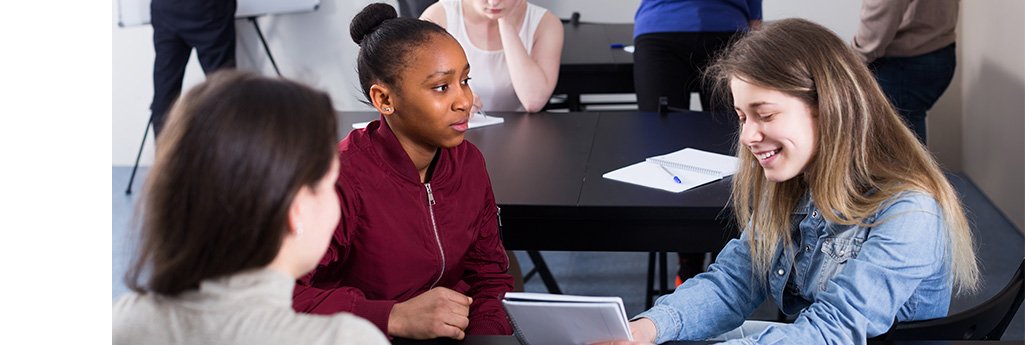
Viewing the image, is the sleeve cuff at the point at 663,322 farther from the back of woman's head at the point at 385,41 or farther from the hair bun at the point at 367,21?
the hair bun at the point at 367,21

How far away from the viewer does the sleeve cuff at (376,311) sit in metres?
1.56

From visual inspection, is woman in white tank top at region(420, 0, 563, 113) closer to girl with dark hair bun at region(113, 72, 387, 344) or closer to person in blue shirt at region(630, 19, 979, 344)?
person in blue shirt at region(630, 19, 979, 344)

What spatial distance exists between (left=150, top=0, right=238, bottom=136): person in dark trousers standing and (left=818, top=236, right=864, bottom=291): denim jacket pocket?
3.47 metres

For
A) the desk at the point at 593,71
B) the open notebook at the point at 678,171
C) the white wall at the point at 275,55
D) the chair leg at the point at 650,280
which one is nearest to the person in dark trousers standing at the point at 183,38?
the white wall at the point at 275,55

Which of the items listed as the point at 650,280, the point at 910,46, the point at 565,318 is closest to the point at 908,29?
the point at 910,46

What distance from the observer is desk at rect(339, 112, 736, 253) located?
Result: 6.68 ft

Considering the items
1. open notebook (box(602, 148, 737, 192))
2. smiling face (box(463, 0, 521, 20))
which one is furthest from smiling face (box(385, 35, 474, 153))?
smiling face (box(463, 0, 521, 20))

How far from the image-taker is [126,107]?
17.2ft

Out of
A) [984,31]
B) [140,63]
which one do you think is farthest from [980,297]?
[140,63]

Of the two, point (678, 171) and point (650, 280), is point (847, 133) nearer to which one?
point (678, 171)

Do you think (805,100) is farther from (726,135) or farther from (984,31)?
(984,31)

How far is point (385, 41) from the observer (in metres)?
1.81

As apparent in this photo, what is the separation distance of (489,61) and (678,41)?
61cm
